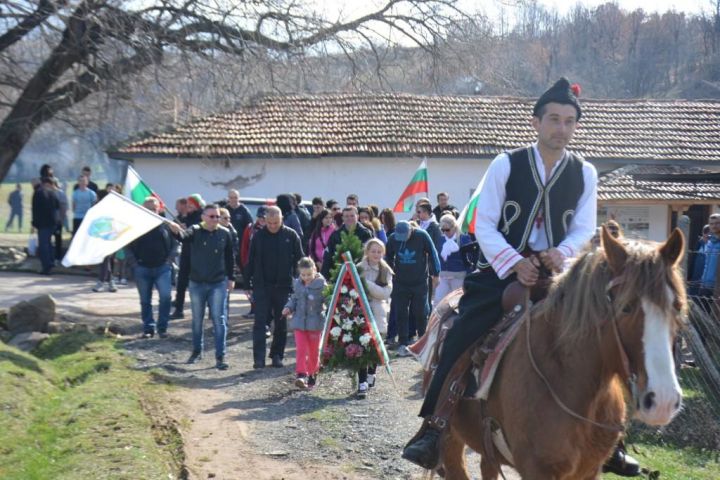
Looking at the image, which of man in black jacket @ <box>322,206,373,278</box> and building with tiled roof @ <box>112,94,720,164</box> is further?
building with tiled roof @ <box>112,94,720,164</box>

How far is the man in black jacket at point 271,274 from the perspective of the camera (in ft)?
41.1

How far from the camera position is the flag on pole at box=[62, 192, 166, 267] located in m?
11.7

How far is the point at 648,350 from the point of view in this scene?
3.93m

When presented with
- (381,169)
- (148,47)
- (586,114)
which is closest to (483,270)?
(148,47)

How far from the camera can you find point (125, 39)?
593 inches

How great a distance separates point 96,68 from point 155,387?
22.7 feet

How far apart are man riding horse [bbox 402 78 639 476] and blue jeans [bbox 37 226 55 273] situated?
1646 centimetres

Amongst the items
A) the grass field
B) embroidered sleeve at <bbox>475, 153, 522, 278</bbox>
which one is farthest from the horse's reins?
the grass field

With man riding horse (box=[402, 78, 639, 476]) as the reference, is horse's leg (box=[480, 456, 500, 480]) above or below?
below

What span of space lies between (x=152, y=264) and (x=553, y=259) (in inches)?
395

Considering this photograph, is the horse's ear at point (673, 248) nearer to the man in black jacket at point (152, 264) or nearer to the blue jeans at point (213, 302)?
the blue jeans at point (213, 302)

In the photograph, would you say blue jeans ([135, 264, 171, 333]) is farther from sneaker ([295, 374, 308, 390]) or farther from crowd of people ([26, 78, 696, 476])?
sneaker ([295, 374, 308, 390])

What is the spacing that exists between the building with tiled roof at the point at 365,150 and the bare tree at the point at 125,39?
30.9 ft

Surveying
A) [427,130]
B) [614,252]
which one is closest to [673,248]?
[614,252]
